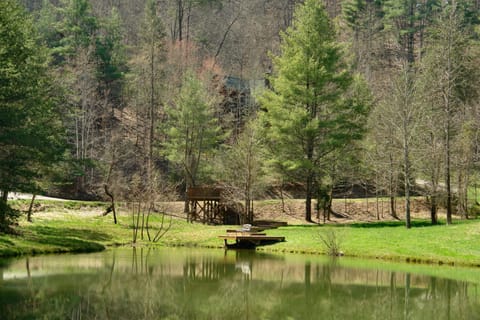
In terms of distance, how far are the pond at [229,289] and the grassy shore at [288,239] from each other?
175 centimetres

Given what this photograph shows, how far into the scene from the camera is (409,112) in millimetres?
33062

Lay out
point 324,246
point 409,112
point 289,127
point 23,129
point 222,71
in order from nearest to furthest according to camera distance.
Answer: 1. point 23,129
2. point 324,246
3. point 409,112
4. point 289,127
5. point 222,71

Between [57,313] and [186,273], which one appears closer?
[57,313]

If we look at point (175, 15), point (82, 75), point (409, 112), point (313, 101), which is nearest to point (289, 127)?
point (313, 101)

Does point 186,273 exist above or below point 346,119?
below

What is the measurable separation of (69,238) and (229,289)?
51.3 ft

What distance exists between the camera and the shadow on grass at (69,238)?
29.3 meters

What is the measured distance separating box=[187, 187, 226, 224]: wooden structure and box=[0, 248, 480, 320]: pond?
592 inches

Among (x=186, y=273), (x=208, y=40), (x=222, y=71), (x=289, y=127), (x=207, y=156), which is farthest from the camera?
(x=208, y=40)

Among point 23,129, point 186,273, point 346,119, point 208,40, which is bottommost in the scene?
point 186,273

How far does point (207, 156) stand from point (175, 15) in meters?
27.9

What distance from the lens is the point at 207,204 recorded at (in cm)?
4428

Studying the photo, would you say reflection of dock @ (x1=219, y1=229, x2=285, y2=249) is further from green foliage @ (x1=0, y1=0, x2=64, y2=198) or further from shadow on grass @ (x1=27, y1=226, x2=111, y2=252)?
green foliage @ (x1=0, y1=0, x2=64, y2=198)

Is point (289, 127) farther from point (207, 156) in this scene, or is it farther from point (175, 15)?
point (175, 15)
